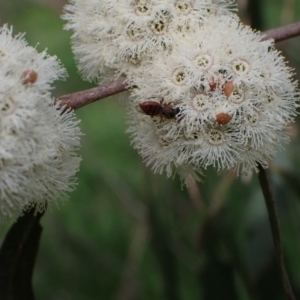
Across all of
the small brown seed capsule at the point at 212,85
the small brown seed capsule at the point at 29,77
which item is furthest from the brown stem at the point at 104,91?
the small brown seed capsule at the point at 212,85

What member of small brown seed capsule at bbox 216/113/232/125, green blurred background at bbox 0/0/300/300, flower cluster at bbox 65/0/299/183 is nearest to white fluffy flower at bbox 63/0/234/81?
flower cluster at bbox 65/0/299/183

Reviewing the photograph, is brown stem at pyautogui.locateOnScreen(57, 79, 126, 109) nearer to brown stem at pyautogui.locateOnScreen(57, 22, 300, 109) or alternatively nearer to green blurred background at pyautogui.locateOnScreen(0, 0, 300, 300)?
brown stem at pyautogui.locateOnScreen(57, 22, 300, 109)

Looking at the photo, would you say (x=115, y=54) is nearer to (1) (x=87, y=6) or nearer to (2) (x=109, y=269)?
(1) (x=87, y=6)

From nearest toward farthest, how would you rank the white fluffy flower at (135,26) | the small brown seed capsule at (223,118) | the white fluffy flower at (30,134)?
the white fluffy flower at (30,134), the small brown seed capsule at (223,118), the white fluffy flower at (135,26)

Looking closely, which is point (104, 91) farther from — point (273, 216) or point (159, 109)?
point (273, 216)

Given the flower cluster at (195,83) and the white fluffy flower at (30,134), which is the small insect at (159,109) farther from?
the white fluffy flower at (30,134)

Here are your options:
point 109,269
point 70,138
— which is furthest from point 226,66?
point 109,269
